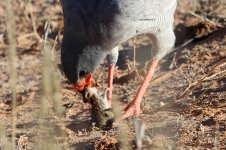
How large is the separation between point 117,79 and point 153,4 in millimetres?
1365

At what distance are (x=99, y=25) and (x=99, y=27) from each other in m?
0.01

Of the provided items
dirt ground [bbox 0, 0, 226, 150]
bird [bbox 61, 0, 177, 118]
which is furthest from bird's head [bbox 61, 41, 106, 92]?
dirt ground [bbox 0, 0, 226, 150]

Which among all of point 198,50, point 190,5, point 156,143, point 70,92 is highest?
point 190,5

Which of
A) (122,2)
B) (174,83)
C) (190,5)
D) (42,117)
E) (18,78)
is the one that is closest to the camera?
(42,117)

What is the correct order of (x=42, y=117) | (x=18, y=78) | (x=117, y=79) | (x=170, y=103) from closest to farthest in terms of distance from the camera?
(x=42, y=117) < (x=170, y=103) < (x=117, y=79) < (x=18, y=78)

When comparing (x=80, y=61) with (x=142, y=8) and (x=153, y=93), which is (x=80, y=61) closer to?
(x=142, y=8)

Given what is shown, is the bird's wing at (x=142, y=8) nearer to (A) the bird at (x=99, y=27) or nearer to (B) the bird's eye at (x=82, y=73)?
(A) the bird at (x=99, y=27)

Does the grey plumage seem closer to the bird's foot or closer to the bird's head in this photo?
the bird's head

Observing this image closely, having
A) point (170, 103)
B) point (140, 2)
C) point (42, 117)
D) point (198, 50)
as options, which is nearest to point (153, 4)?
point (140, 2)

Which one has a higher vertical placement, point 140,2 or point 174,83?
point 140,2

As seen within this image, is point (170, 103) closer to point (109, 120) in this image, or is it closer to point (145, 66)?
point (109, 120)

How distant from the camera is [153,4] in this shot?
4414 mm

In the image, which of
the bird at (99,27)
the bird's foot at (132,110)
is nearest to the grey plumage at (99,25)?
the bird at (99,27)

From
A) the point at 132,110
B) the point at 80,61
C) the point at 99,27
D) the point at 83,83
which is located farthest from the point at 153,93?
the point at 99,27
